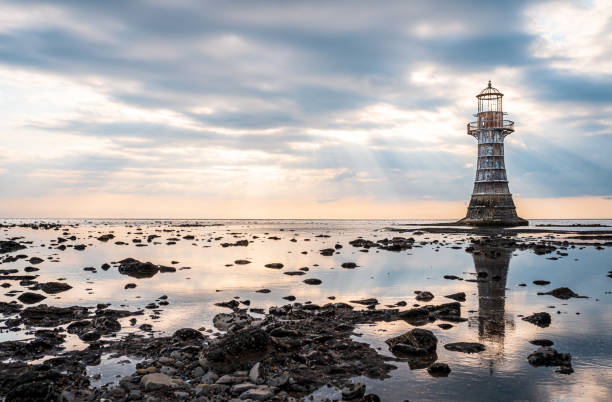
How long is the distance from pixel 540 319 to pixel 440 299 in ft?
15.6

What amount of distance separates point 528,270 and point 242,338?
82.4 ft

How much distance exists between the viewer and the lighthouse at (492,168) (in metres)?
87.4

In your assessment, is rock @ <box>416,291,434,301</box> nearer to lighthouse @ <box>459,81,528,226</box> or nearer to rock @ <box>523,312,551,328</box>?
rock @ <box>523,312,551,328</box>

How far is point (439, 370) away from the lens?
32.3ft

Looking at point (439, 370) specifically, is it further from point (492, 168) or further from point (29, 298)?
point (492, 168)

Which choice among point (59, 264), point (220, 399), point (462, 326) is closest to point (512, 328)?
point (462, 326)

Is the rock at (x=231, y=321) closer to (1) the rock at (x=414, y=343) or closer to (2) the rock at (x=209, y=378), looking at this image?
(2) the rock at (x=209, y=378)

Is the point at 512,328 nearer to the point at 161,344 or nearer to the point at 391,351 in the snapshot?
the point at 391,351

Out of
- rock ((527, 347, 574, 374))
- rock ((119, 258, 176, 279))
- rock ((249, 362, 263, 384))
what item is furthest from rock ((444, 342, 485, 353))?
rock ((119, 258, 176, 279))

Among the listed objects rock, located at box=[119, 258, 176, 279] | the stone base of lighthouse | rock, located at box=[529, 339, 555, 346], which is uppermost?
the stone base of lighthouse

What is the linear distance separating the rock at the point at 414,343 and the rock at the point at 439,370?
3.61 feet

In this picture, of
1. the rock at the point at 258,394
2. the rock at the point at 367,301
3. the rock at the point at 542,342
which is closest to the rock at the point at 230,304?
the rock at the point at 367,301

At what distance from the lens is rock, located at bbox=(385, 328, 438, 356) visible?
11.2 metres

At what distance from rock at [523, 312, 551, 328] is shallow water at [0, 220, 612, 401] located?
0.98ft
